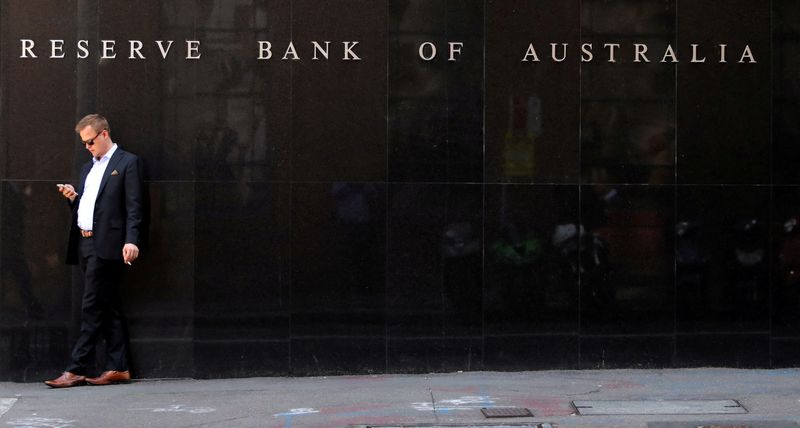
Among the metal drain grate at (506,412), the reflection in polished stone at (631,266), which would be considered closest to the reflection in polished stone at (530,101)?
the reflection in polished stone at (631,266)

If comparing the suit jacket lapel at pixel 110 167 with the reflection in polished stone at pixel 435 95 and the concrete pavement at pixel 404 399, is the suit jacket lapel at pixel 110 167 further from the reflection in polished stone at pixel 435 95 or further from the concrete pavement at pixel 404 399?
the reflection in polished stone at pixel 435 95

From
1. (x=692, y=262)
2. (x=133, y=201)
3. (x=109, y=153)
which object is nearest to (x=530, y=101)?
(x=692, y=262)

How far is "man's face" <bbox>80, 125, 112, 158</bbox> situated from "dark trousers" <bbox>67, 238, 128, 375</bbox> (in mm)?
709

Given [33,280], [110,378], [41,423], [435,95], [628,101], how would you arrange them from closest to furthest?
[41,423] < [110,378] < [33,280] < [435,95] < [628,101]

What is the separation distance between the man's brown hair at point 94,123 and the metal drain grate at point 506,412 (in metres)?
A: 3.72

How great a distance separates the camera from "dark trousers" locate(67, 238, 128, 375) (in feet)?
28.0

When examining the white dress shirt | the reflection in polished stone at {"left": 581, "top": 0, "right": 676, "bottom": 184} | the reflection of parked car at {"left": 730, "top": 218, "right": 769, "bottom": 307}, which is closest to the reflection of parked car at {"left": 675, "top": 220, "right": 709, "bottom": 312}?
the reflection of parked car at {"left": 730, "top": 218, "right": 769, "bottom": 307}

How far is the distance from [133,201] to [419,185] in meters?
2.30

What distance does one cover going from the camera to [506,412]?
24.3 ft

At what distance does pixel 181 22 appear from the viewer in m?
8.73

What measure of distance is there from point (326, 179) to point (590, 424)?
3.04 m

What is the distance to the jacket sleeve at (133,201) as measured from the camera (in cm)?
845

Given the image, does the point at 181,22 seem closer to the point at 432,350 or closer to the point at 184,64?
the point at 184,64

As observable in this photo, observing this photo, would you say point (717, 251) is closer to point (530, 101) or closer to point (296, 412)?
point (530, 101)
